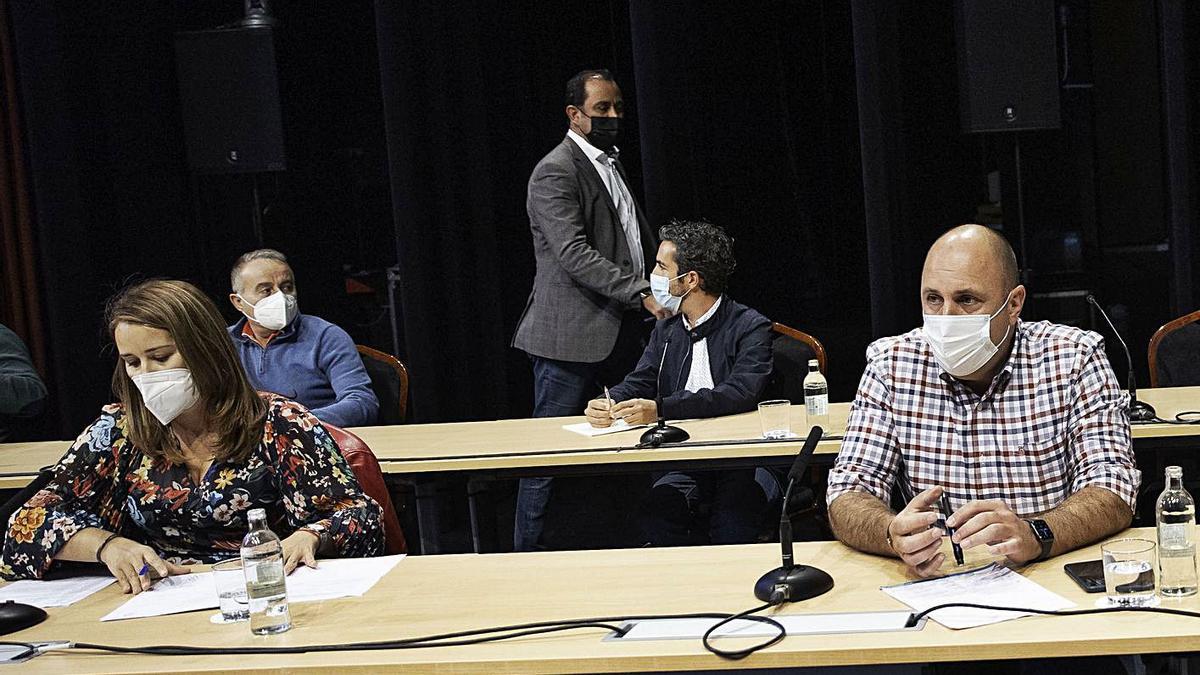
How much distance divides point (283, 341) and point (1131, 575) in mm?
3153

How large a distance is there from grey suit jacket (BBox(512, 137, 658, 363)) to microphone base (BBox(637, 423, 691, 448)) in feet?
3.67

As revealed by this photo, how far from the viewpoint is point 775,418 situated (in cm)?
344

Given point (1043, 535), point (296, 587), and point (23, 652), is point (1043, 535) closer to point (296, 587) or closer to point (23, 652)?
point (296, 587)

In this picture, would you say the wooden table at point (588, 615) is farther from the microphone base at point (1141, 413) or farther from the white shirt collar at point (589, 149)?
the white shirt collar at point (589, 149)

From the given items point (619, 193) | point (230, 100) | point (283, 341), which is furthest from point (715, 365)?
point (230, 100)

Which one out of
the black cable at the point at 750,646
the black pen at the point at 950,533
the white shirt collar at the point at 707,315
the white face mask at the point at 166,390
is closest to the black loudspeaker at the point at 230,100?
the white shirt collar at the point at 707,315

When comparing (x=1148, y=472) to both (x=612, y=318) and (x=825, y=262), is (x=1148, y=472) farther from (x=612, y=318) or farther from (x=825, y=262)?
(x=612, y=318)

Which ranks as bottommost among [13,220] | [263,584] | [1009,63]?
[263,584]

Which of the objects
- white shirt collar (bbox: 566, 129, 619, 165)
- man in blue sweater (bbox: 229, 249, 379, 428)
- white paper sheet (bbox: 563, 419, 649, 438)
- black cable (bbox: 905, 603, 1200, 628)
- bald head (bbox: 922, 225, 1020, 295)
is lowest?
white paper sheet (bbox: 563, 419, 649, 438)

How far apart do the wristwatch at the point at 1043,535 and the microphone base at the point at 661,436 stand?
1415mm

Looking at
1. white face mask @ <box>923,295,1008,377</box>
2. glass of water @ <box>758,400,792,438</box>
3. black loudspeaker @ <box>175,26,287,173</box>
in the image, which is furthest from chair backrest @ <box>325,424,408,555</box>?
black loudspeaker @ <box>175,26,287,173</box>

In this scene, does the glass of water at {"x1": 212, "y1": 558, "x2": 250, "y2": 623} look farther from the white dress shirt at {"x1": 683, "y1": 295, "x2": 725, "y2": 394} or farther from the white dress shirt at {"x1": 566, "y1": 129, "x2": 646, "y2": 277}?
the white dress shirt at {"x1": 566, "y1": 129, "x2": 646, "y2": 277}

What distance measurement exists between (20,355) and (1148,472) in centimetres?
442

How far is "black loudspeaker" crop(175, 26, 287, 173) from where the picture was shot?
5.52 metres
